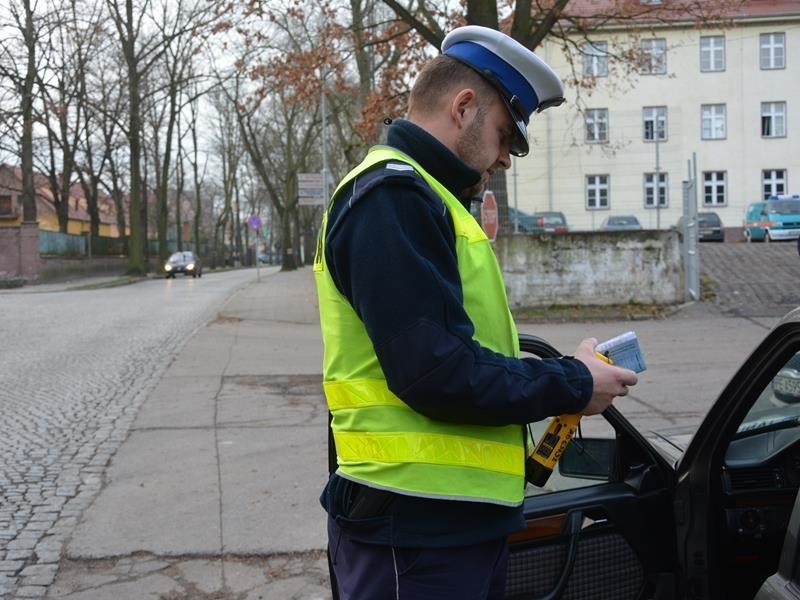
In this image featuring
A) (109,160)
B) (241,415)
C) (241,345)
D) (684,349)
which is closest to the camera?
(241,415)

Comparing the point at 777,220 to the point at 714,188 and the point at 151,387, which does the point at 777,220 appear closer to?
the point at 714,188

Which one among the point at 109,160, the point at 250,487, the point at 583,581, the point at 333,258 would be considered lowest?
the point at 250,487

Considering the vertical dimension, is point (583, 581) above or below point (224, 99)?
below

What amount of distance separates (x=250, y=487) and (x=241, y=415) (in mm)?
2515

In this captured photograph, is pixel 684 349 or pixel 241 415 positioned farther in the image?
pixel 684 349

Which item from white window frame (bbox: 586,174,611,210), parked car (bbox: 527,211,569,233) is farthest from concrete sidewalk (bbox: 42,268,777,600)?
white window frame (bbox: 586,174,611,210)

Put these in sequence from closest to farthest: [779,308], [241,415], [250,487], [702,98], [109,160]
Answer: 1. [250,487]
2. [241,415]
3. [779,308]
4. [702,98]
5. [109,160]

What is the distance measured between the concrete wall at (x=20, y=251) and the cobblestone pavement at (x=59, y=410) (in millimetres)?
18121

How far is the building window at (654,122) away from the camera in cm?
4322

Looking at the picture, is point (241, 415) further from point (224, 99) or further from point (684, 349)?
point (224, 99)

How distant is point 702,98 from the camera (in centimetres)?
4503

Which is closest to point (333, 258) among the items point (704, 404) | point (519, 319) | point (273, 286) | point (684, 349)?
point (704, 404)

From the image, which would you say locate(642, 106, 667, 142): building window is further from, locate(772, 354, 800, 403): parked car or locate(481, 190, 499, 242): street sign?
locate(772, 354, 800, 403): parked car

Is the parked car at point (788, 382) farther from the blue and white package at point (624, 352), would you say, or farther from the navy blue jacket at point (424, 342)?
the navy blue jacket at point (424, 342)
